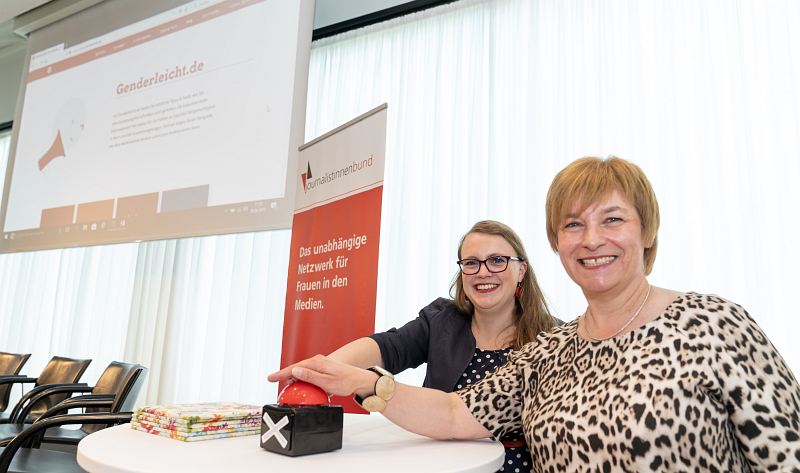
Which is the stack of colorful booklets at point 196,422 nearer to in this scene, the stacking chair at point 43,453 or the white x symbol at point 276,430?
the white x symbol at point 276,430

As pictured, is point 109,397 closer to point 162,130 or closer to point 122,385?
point 122,385

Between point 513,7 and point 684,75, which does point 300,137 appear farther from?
point 684,75

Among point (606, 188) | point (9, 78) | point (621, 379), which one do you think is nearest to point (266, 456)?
point (621, 379)

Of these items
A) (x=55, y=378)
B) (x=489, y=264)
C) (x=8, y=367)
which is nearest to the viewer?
(x=489, y=264)

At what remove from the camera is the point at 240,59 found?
3.47 metres

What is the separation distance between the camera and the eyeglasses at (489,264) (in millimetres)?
2062

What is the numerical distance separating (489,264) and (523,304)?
20 centimetres

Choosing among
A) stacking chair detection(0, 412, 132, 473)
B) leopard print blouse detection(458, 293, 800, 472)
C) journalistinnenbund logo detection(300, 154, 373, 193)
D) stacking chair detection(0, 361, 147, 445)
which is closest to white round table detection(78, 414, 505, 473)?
leopard print blouse detection(458, 293, 800, 472)

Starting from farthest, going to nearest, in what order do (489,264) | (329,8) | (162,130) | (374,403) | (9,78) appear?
(9,78) → (329,8) → (162,130) → (489,264) → (374,403)

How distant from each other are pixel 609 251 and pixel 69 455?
87.7 inches

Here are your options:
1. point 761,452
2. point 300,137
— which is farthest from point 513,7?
point 761,452

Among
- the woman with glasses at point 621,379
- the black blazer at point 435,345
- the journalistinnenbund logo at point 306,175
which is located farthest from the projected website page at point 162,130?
the woman with glasses at point 621,379

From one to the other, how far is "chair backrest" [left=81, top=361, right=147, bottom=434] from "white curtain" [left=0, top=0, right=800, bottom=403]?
0.95 metres

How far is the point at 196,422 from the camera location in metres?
1.28
